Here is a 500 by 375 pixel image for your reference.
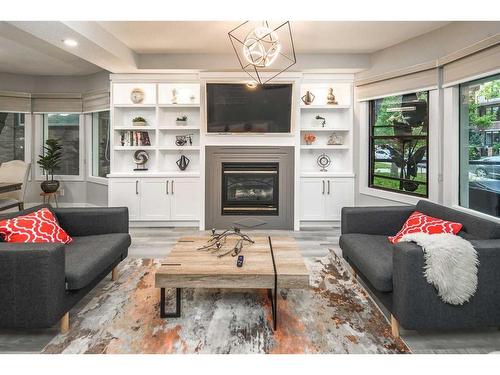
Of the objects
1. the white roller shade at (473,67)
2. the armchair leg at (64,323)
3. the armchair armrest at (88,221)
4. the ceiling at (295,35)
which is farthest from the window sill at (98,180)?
the white roller shade at (473,67)

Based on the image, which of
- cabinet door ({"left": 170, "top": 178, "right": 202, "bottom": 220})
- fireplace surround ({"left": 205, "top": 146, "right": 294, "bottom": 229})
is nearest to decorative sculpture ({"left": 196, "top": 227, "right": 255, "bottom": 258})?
→ fireplace surround ({"left": 205, "top": 146, "right": 294, "bottom": 229})

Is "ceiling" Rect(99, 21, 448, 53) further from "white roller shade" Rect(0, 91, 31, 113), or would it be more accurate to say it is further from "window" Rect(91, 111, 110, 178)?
"white roller shade" Rect(0, 91, 31, 113)

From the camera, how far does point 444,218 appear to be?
9.14 feet

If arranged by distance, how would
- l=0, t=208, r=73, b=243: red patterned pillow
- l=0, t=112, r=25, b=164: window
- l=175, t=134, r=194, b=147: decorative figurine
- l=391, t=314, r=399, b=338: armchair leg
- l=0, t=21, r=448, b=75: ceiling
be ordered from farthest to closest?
l=0, t=112, r=25, b=164: window < l=175, t=134, r=194, b=147: decorative figurine < l=0, t=21, r=448, b=75: ceiling < l=0, t=208, r=73, b=243: red patterned pillow < l=391, t=314, r=399, b=338: armchair leg

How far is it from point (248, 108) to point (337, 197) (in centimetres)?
194

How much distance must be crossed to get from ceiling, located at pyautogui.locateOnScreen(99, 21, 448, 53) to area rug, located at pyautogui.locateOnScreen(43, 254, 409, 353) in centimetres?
282

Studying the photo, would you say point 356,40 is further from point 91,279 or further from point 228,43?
point 91,279

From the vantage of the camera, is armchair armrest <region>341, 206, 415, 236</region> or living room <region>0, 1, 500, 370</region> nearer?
living room <region>0, 1, 500, 370</region>

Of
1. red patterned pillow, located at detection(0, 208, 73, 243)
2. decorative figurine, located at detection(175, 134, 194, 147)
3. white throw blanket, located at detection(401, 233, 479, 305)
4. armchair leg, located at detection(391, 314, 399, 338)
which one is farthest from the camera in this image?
decorative figurine, located at detection(175, 134, 194, 147)

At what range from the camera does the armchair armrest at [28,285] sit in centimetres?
193

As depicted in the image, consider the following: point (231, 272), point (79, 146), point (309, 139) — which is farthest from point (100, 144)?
point (231, 272)

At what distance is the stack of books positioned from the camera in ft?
17.6

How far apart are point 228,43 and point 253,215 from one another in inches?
97.9
